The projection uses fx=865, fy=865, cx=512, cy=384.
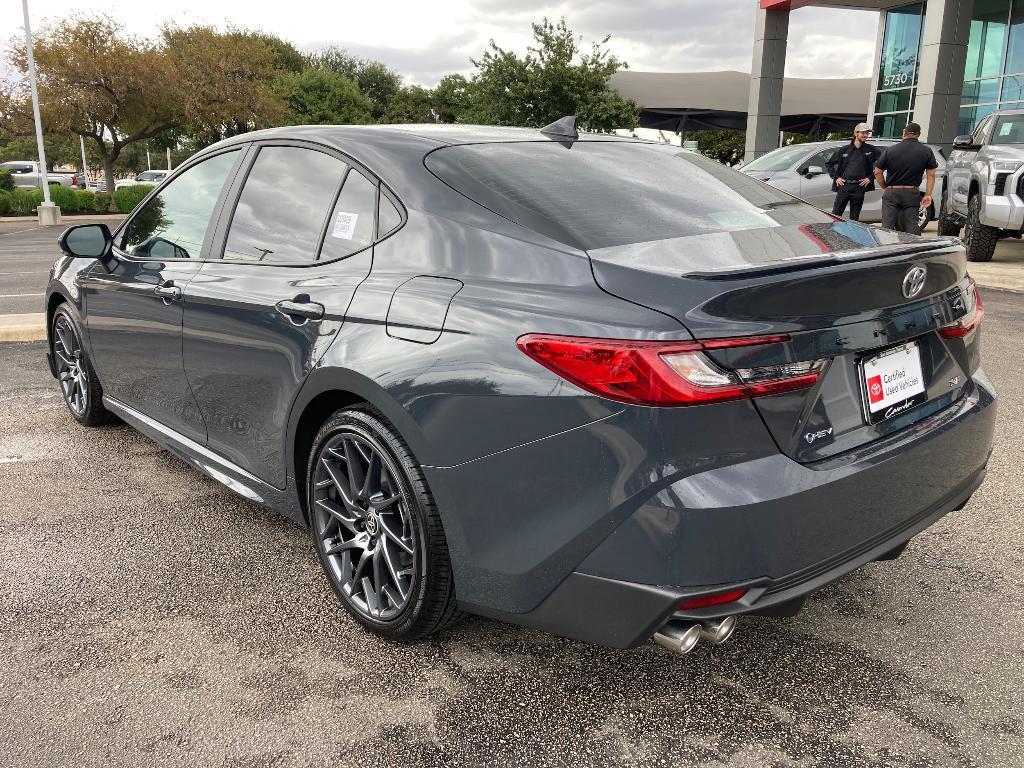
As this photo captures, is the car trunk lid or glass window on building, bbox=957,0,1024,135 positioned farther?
glass window on building, bbox=957,0,1024,135

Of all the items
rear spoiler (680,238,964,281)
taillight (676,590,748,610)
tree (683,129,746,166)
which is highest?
tree (683,129,746,166)

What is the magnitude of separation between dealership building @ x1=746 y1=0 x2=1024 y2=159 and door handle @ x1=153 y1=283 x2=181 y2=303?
19404 millimetres

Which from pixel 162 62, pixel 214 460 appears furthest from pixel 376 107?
pixel 214 460

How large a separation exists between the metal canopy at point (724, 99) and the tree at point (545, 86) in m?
4.61

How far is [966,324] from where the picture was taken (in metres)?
2.69

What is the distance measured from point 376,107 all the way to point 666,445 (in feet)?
209

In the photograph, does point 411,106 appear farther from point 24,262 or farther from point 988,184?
point 988,184

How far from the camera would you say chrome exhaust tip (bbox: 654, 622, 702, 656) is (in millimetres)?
2084

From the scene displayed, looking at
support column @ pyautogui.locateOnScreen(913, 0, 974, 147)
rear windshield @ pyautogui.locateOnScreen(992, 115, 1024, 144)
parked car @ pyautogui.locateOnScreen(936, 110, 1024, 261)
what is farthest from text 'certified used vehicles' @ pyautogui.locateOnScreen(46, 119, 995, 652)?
support column @ pyautogui.locateOnScreen(913, 0, 974, 147)

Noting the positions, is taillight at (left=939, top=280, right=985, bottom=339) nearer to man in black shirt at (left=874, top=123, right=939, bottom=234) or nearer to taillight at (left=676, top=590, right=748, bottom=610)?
taillight at (left=676, top=590, right=748, bottom=610)

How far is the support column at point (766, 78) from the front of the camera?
23750 millimetres

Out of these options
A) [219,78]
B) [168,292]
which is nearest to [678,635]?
[168,292]

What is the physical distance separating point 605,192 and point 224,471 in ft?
5.95

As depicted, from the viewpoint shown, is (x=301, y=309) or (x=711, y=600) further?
(x=301, y=309)
